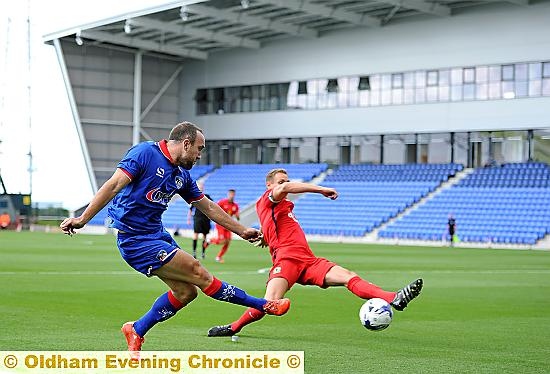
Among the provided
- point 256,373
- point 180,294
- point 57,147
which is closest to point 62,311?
point 180,294

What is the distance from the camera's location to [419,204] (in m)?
49.0

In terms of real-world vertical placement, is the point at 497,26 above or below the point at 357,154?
above

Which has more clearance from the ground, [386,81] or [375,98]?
[386,81]

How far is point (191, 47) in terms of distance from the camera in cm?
6119

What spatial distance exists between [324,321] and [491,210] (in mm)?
33921

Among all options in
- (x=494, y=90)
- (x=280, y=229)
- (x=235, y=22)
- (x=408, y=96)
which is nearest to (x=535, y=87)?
(x=494, y=90)

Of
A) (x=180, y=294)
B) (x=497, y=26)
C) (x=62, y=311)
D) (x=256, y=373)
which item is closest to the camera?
(x=256, y=373)

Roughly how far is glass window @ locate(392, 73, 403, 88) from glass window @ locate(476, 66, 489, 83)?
4695 mm

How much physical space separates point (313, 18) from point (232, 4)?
5263 mm

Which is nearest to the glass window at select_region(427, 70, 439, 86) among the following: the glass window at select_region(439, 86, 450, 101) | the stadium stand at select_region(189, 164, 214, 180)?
the glass window at select_region(439, 86, 450, 101)

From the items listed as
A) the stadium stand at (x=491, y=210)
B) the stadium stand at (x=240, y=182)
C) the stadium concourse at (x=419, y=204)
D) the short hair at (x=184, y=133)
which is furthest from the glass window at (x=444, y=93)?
the short hair at (x=184, y=133)

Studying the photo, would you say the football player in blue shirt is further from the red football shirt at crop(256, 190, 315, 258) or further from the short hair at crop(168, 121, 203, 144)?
the red football shirt at crop(256, 190, 315, 258)

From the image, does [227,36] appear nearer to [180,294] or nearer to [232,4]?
[232,4]

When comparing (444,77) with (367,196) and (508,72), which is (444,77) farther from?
(367,196)
